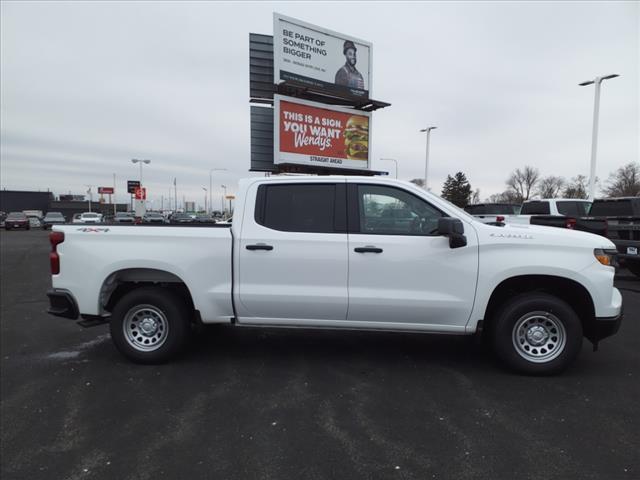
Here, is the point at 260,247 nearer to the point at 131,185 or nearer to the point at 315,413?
the point at 315,413

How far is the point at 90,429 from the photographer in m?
3.33

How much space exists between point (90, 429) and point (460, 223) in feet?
11.7

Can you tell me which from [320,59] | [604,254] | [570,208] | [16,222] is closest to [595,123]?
[570,208]

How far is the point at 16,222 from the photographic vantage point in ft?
123

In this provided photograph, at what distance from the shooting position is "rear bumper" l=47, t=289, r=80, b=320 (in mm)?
4648

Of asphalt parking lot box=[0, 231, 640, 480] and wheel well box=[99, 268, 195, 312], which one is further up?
wheel well box=[99, 268, 195, 312]

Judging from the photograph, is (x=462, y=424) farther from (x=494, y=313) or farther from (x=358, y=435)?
(x=494, y=313)

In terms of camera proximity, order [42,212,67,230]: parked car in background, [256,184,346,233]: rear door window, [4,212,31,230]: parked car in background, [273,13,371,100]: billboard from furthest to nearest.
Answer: [42,212,67,230]: parked car in background → [4,212,31,230]: parked car in background → [273,13,371,100]: billboard → [256,184,346,233]: rear door window

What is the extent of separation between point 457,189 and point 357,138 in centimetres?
5226

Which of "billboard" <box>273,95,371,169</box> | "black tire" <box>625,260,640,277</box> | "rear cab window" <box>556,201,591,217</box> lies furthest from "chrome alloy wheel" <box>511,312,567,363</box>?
"rear cab window" <box>556,201,591,217</box>

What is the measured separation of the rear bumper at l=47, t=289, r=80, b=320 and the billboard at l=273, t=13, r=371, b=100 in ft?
34.9

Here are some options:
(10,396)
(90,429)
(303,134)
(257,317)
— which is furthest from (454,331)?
(303,134)

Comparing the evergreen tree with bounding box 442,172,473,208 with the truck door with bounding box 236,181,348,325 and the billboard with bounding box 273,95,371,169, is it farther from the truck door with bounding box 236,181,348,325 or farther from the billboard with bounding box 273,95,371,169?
the truck door with bounding box 236,181,348,325

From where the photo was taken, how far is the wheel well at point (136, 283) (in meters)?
4.65
